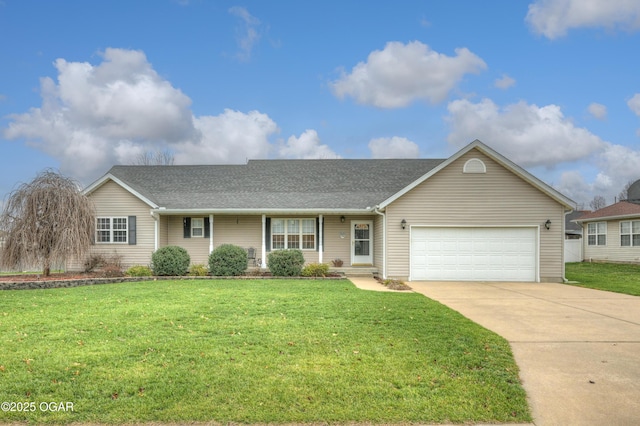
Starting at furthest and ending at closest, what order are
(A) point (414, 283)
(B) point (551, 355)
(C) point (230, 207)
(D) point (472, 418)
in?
(C) point (230, 207) < (A) point (414, 283) < (B) point (551, 355) < (D) point (472, 418)

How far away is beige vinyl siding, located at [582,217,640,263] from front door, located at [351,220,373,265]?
17.4 m

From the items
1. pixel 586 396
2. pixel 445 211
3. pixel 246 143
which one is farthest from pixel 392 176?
pixel 586 396

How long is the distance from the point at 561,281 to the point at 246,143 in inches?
920

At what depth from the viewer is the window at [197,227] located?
18.5 metres

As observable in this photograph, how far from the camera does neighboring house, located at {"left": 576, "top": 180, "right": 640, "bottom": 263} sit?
23281 mm

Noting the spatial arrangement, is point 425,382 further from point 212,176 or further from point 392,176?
point 212,176

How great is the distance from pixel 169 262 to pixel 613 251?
27.0 meters

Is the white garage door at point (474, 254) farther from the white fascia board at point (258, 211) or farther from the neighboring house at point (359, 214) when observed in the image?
the white fascia board at point (258, 211)

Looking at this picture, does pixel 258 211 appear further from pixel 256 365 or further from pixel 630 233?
pixel 630 233

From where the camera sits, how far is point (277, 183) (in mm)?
20625

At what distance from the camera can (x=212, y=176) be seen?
21453 mm

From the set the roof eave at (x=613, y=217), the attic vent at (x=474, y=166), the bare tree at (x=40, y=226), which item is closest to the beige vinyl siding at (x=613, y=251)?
the roof eave at (x=613, y=217)

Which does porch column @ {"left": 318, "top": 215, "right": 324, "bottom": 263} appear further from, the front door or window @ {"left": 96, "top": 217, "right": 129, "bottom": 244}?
window @ {"left": 96, "top": 217, "right": 129, "bottom": 244}

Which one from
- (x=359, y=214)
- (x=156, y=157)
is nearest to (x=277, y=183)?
(x=359, y=214)
